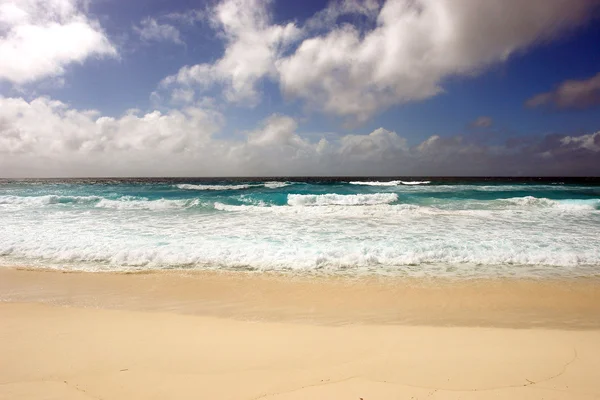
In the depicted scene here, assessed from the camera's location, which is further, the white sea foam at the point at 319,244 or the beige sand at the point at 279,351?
the white sea foam at the point at 319,244

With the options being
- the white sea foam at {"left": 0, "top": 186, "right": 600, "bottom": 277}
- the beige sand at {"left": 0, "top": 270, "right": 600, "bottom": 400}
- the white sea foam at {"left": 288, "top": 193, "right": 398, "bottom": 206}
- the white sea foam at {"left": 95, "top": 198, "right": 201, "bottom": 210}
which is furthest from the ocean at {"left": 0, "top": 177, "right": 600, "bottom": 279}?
the white sea foam at {"left": 288, "top": 193, "right": 398, "bottom": 206}

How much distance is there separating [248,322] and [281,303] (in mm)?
970

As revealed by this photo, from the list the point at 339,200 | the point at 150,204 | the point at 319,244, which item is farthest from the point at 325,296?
the point at 339,200

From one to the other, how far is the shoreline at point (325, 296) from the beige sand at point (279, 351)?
0.04 meters

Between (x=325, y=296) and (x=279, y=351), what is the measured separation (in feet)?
7.23

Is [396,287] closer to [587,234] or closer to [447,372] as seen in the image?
[447,372]

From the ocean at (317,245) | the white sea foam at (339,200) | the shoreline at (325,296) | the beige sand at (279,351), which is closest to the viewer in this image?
the beige sand at (279,351)

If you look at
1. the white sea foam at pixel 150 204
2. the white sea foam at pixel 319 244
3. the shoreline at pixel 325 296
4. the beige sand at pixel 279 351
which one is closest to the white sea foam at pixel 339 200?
the white sea foam at pixel 150 204

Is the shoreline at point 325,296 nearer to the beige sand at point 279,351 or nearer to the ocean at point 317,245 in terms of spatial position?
the beige sand at point 279,351

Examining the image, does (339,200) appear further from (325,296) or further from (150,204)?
(325,296)

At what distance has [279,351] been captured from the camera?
11.3ft

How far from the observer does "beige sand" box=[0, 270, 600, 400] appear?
109 inches

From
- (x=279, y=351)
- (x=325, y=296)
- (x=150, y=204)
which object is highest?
(x=150, y=204)

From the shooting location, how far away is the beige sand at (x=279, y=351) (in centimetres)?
276
